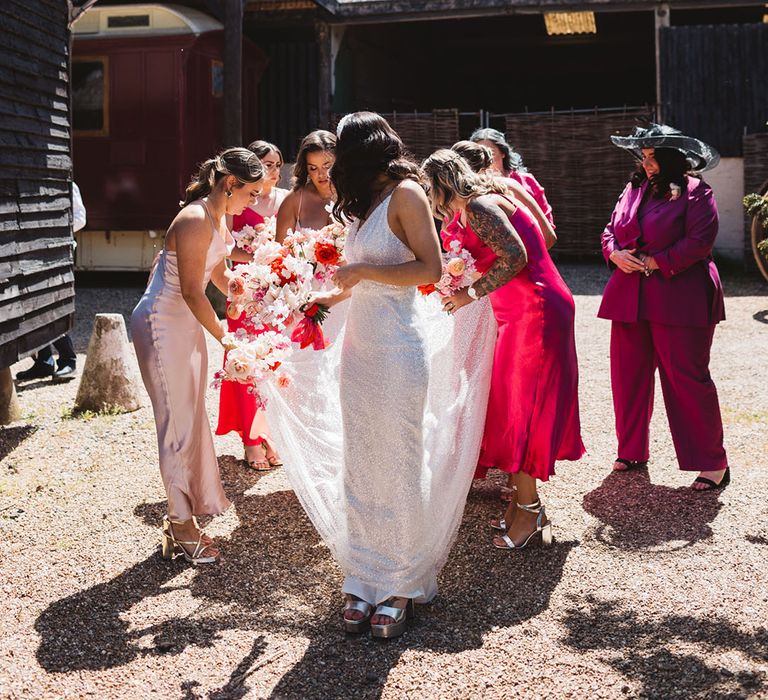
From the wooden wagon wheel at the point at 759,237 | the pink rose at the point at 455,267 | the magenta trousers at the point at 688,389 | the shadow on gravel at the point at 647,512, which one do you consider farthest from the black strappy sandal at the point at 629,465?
the wooden wagon wheel at the point at 759,237

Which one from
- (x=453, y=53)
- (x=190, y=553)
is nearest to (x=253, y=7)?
(x=453, y=53)

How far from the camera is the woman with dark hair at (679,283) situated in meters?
5.60

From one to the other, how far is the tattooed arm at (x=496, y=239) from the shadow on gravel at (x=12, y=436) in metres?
3.72

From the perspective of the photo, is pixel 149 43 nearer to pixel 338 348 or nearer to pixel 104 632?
pixel 338 348

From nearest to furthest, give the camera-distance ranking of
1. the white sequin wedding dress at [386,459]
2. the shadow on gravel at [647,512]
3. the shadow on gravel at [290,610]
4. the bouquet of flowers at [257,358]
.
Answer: the shadow on gravel at [290,610]
the white sequin wedding dress at [386,459]
the bouquet of flowers at [257,358]
the shadow on gravel at [647,512]

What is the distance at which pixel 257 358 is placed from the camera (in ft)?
13.9

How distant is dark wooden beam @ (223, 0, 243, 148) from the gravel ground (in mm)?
6795

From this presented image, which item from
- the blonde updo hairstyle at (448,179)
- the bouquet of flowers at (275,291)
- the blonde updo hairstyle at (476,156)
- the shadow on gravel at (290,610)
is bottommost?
the shadow on gravel at (290,610)

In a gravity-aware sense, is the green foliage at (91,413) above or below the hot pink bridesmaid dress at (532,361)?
below

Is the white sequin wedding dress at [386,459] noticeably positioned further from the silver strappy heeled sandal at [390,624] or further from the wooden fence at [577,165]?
the wooden fence at [577,165]

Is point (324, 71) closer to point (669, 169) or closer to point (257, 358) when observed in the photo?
point (669, 169)

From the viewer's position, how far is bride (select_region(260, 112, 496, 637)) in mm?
3916

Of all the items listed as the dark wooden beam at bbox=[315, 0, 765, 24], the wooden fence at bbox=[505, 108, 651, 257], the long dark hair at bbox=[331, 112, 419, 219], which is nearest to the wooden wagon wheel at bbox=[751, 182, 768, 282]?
the wooden fence at bbox=[505, 108, 651, 257]

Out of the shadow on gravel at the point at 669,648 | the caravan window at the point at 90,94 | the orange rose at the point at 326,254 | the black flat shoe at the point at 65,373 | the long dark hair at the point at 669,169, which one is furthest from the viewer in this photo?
the caravan window at the point at 90,94
